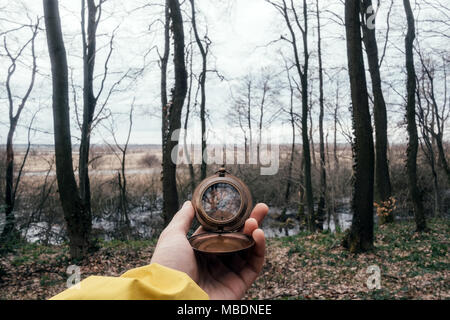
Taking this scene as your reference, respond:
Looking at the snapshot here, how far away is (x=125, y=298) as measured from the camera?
1363 millimetres

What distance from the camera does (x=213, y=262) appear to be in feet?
9.17

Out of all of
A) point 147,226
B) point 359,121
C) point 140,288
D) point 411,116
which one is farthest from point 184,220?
point 147,226

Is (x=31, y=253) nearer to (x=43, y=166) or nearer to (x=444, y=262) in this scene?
(x=43, y=166)

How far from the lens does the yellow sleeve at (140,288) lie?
132 centimetres

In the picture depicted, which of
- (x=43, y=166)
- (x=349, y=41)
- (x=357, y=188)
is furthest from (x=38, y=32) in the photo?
(x=357, y=188)

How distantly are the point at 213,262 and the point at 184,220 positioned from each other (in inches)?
18.3

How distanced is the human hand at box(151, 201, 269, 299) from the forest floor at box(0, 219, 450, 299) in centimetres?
430

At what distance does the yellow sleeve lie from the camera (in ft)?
4.33

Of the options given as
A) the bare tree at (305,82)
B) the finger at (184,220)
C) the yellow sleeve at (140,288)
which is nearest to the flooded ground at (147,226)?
the bare tree at (305,82)

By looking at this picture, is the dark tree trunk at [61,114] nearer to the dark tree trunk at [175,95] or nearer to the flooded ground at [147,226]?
the dark tree trunk at [175,95]

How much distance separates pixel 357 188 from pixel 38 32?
54.6 feet

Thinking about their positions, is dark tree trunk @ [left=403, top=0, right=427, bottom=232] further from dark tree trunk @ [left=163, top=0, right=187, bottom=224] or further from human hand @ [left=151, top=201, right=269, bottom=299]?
human hand @ [left=151, top=201, right=269, bottom=299]

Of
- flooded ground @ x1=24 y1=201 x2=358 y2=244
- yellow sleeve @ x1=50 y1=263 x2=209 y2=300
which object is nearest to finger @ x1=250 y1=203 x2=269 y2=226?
yellow sleeve @ x1=50 y1=263 x2=209 y2=300

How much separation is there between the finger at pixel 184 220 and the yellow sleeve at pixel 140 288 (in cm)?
123
